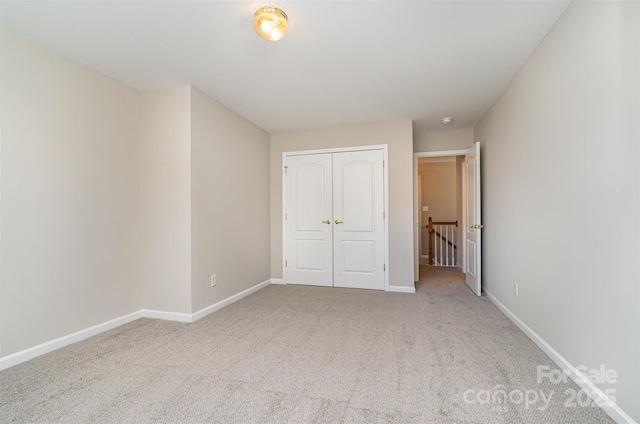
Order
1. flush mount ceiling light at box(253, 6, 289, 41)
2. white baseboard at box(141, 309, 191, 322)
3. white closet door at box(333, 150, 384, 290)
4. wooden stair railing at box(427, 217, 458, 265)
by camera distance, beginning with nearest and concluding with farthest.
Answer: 1. flush mount ceiling light at box(253, 6, 289, 41)
2. white baseboard at box(141, 309, 191, 322)
3. white closet door at box(333, 150, 384, 290)
4. wooden stair railing at box(427, 217, 458, 265)

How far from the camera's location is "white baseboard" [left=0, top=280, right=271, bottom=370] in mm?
2113

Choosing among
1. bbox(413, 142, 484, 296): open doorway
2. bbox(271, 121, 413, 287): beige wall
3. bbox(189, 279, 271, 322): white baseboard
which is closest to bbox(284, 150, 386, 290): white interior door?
bbox(271, 121, 413, 287): beige wall

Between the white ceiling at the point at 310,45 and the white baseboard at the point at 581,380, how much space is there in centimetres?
231

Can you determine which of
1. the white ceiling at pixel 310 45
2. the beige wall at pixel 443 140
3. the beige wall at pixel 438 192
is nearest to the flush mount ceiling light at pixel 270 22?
the white ceiling at pixel 310 45

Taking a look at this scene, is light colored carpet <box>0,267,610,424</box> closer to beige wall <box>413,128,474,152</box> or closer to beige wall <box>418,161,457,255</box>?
beige wall <box>413,128,474,152</box>

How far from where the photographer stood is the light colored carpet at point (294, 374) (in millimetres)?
1560

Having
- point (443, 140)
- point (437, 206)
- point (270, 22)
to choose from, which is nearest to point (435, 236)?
point (437, 206)

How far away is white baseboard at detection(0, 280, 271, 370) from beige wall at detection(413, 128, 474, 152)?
141 inches

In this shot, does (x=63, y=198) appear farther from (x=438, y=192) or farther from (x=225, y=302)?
(x=438, y=192)

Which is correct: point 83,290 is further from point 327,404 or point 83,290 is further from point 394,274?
point 394,274

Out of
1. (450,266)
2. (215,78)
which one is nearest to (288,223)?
(215,78)

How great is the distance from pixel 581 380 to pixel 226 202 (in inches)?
136

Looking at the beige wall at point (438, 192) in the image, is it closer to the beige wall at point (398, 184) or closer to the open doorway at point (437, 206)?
the open doorway at point (437, 206)

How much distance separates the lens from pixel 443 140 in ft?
15.4
